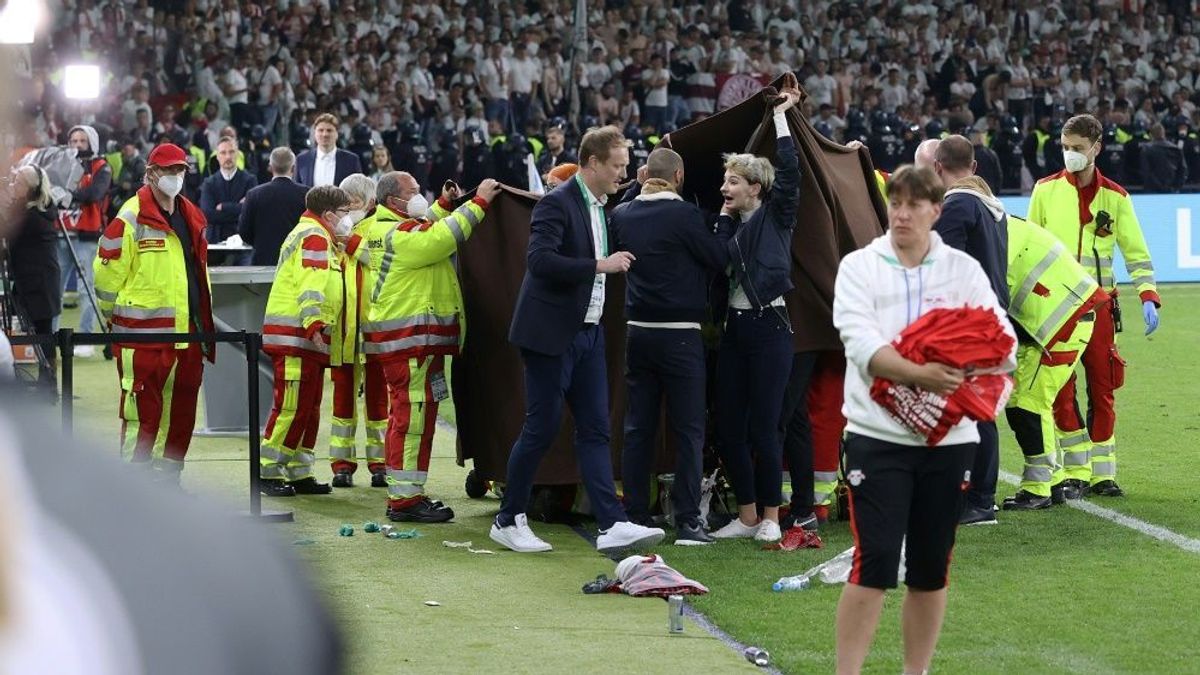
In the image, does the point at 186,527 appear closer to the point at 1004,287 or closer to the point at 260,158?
the point at 1004,287

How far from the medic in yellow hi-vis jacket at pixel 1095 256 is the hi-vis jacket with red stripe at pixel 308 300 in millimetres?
3728

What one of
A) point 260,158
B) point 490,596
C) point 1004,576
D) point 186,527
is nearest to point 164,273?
point 490,596

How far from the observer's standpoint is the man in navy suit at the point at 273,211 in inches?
480

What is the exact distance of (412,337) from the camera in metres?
8.59

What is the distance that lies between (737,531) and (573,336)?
1.28m

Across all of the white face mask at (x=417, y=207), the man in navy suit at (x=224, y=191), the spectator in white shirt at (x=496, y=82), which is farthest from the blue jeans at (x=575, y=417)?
the spectator in white shirt at (x=496, y=82)

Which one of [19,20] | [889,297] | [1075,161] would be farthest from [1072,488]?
[19,20]

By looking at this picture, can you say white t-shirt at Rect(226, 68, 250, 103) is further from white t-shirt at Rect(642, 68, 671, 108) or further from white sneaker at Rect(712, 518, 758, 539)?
white sneaker at Rect(712, 518, 758, 539)

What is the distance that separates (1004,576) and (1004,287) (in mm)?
1435

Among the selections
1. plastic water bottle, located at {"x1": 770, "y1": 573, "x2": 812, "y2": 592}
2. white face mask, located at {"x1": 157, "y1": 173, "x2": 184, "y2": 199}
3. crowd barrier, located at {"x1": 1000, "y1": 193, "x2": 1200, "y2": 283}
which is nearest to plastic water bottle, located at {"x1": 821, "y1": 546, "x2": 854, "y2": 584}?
plastic water bottle, located at {"x1": 770, "y1": 573, "x2": 812, "y2": 592}

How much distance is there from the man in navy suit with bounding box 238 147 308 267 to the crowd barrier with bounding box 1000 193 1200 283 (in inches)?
470

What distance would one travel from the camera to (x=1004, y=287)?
784cm

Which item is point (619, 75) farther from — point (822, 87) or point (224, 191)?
point (224, 191)

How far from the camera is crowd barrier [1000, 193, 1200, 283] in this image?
21.7m
